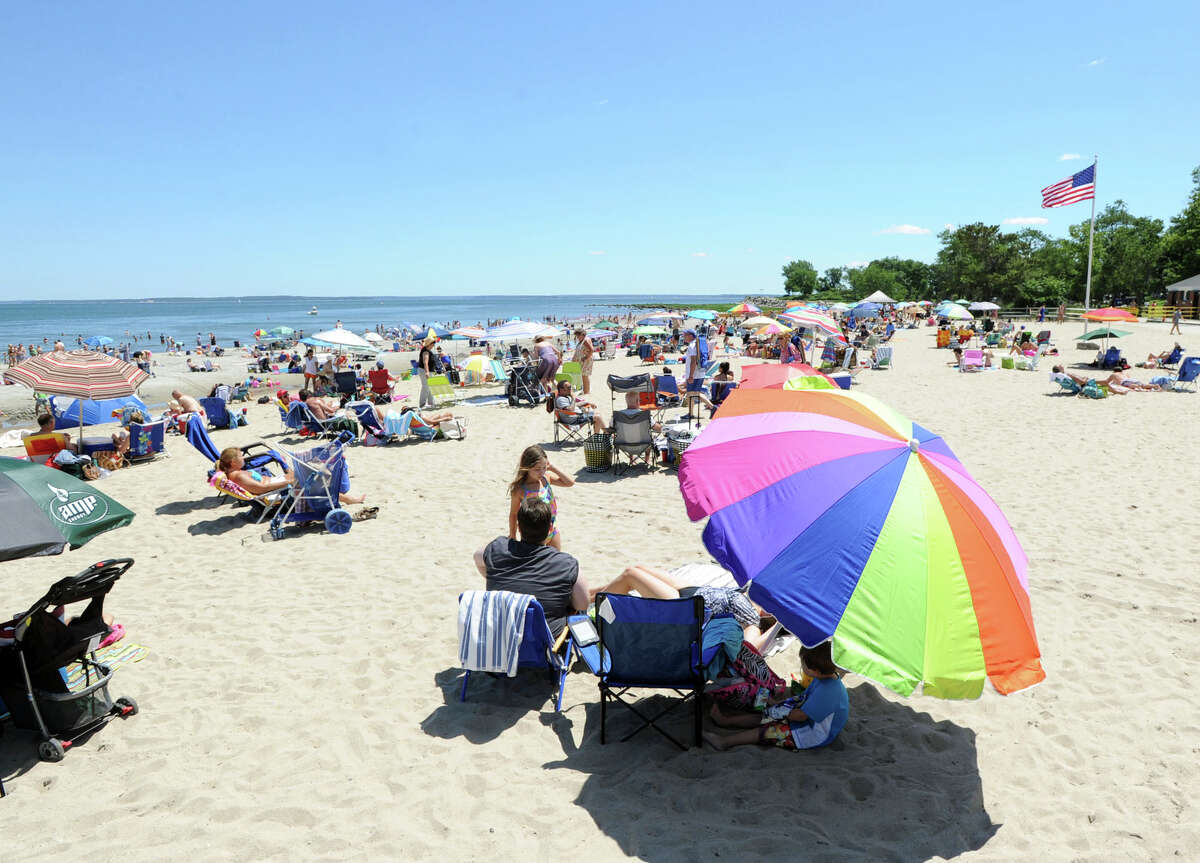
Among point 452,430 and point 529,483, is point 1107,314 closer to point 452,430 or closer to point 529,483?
point 452,430

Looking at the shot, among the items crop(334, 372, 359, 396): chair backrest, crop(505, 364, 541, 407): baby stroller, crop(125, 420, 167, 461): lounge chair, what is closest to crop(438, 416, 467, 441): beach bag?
crop(505, 364, 541, 407): baby stroller

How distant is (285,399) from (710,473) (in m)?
11.4

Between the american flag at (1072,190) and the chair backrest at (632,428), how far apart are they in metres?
23.3

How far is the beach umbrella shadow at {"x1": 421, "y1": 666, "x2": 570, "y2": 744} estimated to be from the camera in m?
3.44

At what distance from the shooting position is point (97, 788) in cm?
304

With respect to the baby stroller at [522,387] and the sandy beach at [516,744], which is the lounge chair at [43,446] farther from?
the baby stroller at [522,387]

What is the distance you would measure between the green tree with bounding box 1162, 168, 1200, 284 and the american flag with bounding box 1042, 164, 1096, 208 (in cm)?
3405

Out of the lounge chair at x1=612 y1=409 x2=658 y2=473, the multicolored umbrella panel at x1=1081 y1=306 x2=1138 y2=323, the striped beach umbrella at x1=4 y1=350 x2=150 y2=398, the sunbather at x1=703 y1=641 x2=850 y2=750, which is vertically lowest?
the sunbather at x1=703 y1=641 x2=850 y2=750

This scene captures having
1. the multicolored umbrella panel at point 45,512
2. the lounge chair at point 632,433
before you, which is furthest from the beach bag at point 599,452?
the multicolored umbrella panel at point 45,512

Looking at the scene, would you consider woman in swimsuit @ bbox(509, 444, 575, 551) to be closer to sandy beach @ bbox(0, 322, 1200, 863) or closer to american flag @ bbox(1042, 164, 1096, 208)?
sandy beach @ bbox(0, 322, 1200, 863)

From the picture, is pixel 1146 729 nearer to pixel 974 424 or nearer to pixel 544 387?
pixel 974 424

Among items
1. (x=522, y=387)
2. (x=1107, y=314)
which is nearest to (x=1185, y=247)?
(x=1107, y=314)

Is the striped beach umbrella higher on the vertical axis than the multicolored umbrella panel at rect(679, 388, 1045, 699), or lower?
higher

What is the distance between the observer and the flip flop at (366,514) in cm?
682
